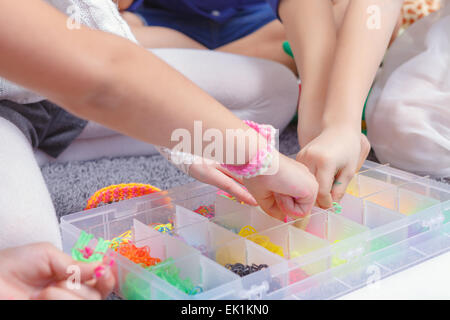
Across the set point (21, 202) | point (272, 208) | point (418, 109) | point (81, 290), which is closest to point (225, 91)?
point (418, 109)

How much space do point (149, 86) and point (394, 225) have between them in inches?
15.6

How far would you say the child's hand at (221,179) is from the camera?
802 mm

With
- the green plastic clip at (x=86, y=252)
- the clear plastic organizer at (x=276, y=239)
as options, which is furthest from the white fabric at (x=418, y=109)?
the green plastic clip at (x=86, y=252)

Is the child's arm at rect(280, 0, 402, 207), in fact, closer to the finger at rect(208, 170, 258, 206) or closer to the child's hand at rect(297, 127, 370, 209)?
the child's hand at rect(297, 127, 370, 209)

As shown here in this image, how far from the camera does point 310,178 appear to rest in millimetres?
645

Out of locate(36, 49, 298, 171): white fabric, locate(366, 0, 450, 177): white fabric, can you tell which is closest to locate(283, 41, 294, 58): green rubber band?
locate(36, 49, 298, 171): white fabric

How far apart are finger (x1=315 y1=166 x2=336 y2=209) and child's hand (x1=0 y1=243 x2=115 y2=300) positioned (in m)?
0.32

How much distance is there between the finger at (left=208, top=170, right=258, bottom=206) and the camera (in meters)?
0.80

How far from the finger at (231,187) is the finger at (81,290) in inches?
12.1

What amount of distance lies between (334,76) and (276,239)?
0.29 meters

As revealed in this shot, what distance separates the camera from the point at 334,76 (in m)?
0.85

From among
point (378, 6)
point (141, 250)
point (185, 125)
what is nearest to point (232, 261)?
point (141, 250)

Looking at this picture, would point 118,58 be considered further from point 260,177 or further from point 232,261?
point 232,261

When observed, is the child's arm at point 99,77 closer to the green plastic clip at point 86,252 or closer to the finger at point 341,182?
the green plastic clip at point 86,252
